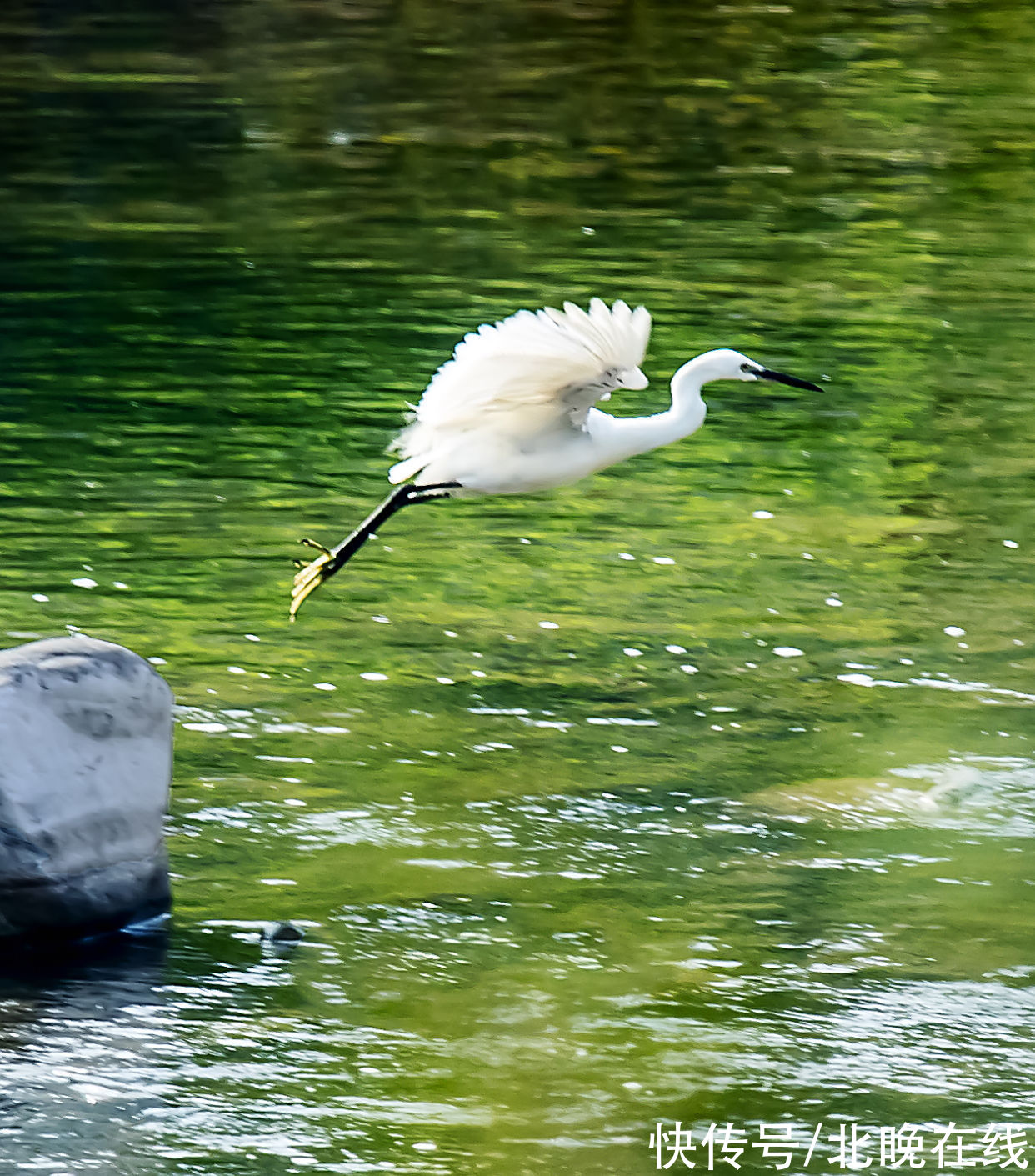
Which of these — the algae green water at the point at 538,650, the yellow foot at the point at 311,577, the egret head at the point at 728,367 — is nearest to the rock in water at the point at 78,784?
the algae green water at the point at 538,650

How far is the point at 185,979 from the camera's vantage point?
766 cm

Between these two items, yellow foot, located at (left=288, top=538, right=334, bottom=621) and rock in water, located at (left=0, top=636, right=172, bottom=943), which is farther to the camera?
yellow foot, located at (left=288, top=538, right=334, bottom=621)

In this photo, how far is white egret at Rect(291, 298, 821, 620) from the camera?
333 inches

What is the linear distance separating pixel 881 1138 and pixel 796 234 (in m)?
15.4

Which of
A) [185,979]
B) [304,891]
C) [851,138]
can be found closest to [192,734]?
[304,891]

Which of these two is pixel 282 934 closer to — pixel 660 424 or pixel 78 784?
pixel 78 784

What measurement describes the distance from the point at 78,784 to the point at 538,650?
3.96 metres

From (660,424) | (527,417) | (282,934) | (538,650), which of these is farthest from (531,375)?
(538,650)

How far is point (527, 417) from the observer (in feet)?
29.8

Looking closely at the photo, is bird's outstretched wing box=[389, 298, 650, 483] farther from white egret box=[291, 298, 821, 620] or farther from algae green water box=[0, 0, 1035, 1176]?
algae green water box=[0, 0, 1035, 1176]

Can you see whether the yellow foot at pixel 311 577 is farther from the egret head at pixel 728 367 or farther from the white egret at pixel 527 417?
the egret head at pixel 728 367

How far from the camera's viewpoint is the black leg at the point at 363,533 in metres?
9.47

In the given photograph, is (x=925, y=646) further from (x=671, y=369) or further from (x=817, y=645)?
(x=671, y=369)

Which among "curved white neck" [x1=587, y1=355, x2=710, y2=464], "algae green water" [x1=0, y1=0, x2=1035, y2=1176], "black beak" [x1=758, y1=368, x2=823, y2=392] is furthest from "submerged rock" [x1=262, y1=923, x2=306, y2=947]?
"black beak" [x1=758, y1=368, x2=823, y2=392]
